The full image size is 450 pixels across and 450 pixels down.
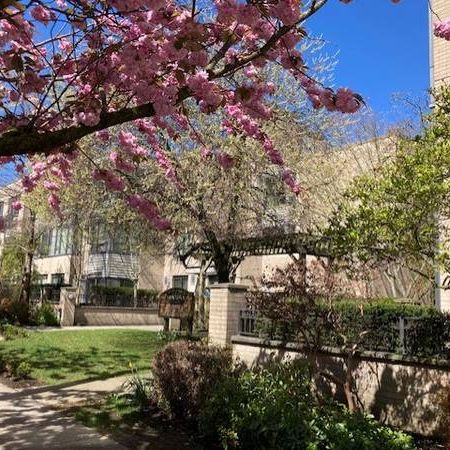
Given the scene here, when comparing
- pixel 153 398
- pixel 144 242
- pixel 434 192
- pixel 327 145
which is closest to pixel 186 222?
pixel 144 242

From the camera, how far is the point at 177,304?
17500mm

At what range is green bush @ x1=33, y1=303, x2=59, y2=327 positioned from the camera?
24047mm

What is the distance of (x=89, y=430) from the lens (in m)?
7.59

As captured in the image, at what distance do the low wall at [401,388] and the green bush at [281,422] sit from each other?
1.10 m

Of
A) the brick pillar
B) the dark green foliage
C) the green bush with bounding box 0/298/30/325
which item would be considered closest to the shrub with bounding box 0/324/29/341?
the green bush with bounding box 0/298/30/325

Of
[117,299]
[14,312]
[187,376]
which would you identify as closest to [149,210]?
[187,376]

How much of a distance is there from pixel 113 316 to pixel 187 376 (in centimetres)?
2071

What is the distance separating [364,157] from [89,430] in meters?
16.1

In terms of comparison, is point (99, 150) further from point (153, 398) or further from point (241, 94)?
point (241, 94)

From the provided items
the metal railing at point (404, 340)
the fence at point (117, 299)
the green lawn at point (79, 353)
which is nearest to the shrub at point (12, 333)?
the green lawn at point (79, 353)

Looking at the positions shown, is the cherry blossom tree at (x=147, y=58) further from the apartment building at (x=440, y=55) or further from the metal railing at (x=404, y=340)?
the apartment building at (x=440, y=55)

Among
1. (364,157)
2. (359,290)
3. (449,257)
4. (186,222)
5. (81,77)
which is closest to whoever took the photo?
(449,257)

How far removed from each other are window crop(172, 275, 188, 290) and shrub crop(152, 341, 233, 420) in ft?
96.4

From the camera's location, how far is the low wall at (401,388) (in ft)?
24.6
